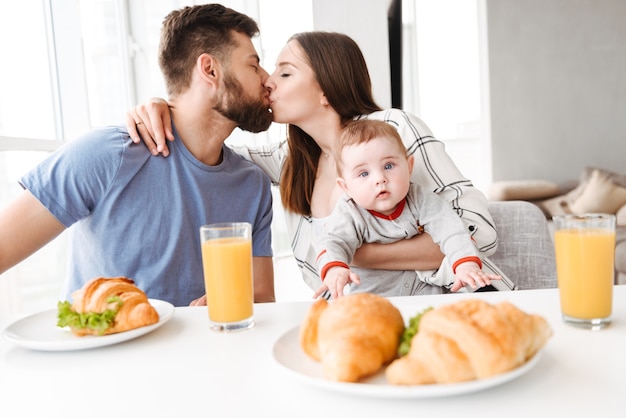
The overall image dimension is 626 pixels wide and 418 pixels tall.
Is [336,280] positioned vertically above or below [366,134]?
below

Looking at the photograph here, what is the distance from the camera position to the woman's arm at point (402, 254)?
166 centimetres

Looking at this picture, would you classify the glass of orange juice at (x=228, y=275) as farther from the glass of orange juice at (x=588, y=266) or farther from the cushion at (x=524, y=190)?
the cushion at (x=524, y=190)

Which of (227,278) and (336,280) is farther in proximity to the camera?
(336,280)

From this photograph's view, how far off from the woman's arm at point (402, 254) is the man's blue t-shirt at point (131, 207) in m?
0.51

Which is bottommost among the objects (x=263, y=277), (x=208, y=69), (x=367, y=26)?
(x=263, y=277)

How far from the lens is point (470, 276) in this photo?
4.53ft

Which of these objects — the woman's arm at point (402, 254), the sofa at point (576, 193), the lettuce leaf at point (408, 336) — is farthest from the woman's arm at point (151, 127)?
the sofa at point (576, 193)

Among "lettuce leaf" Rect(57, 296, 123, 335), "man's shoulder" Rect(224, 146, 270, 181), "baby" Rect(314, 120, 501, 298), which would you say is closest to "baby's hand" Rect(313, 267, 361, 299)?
"baby" Rect(314, 120, 501, 298)

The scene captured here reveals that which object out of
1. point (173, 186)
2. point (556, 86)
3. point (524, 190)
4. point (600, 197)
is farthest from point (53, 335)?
point (556, 86)

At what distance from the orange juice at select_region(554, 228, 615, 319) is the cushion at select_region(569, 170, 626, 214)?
460 cm

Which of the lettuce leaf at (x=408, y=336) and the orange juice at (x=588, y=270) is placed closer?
the lettuce leaf at (x=408, y=336)

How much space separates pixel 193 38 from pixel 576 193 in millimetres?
4599

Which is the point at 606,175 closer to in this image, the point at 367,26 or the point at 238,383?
the point at 367,26

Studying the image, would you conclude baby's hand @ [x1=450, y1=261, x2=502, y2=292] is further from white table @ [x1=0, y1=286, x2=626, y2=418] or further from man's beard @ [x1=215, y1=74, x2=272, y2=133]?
man's beard @ [x1=215, y1=74, x2=272, y2=133]
